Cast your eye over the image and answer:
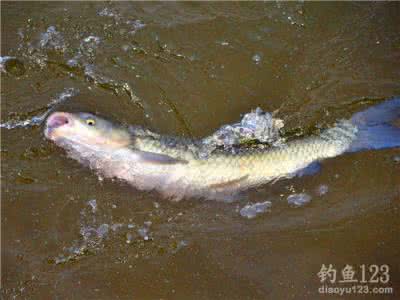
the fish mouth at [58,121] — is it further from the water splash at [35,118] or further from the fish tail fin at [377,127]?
the fish tail fin at [377,127]

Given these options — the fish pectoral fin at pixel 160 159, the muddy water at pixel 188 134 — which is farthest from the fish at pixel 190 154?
the muddy water at pixel 188 134

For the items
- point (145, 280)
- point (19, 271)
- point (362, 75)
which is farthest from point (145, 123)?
point (362, 75)

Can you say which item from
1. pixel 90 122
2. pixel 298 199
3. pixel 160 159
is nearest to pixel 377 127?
pixel 298 199

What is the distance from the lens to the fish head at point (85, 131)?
3.82 meters

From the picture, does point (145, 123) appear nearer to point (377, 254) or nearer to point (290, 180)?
point (290, 180)

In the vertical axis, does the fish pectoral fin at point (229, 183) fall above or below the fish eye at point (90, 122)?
below

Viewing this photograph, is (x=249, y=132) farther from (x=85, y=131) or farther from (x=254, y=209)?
(x=85, y=131)

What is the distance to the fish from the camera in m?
3.84

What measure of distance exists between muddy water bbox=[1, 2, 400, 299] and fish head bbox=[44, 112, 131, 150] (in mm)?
152

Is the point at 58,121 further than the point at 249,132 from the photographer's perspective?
No

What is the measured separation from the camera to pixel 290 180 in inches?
155

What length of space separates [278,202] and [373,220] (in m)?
0.82

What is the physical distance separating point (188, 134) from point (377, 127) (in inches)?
64.3

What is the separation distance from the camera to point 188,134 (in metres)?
3.97
